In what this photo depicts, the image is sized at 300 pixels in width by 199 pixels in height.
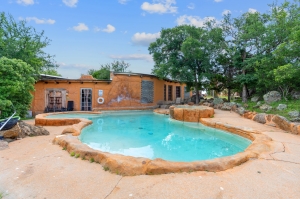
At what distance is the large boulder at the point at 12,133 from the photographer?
15.5ft

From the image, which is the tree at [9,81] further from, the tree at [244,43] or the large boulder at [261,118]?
the tree at [244,43]

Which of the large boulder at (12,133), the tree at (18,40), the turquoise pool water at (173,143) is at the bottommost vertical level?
the turquoise pool water at (173,143)

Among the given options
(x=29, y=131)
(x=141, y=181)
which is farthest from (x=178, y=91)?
(x=141, y=181)

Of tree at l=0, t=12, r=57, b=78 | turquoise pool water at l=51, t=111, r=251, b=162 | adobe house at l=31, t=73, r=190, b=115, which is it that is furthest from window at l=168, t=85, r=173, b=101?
tree at l=0, t=12, r=57, b=78

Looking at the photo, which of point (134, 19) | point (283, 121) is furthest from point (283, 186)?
point (134, 19)

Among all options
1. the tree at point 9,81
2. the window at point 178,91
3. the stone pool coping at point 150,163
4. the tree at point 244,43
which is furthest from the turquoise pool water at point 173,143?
the window at point 178,91

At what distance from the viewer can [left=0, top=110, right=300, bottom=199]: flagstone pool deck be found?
2193mm

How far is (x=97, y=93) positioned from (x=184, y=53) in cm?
767

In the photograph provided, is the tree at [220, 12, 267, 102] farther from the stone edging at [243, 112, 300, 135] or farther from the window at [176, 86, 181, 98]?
the window at [176, 86, 181, 98]

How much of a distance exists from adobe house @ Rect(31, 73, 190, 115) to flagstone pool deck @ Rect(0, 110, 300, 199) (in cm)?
1045

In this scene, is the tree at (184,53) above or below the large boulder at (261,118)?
above

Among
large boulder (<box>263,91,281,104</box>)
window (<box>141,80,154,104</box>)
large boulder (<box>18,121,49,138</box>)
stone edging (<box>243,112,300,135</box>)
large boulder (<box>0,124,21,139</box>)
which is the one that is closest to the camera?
large boulder (<box>0,124,21,139</box>)

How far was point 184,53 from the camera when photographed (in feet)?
45.8

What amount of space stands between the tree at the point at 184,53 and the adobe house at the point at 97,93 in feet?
6.65
